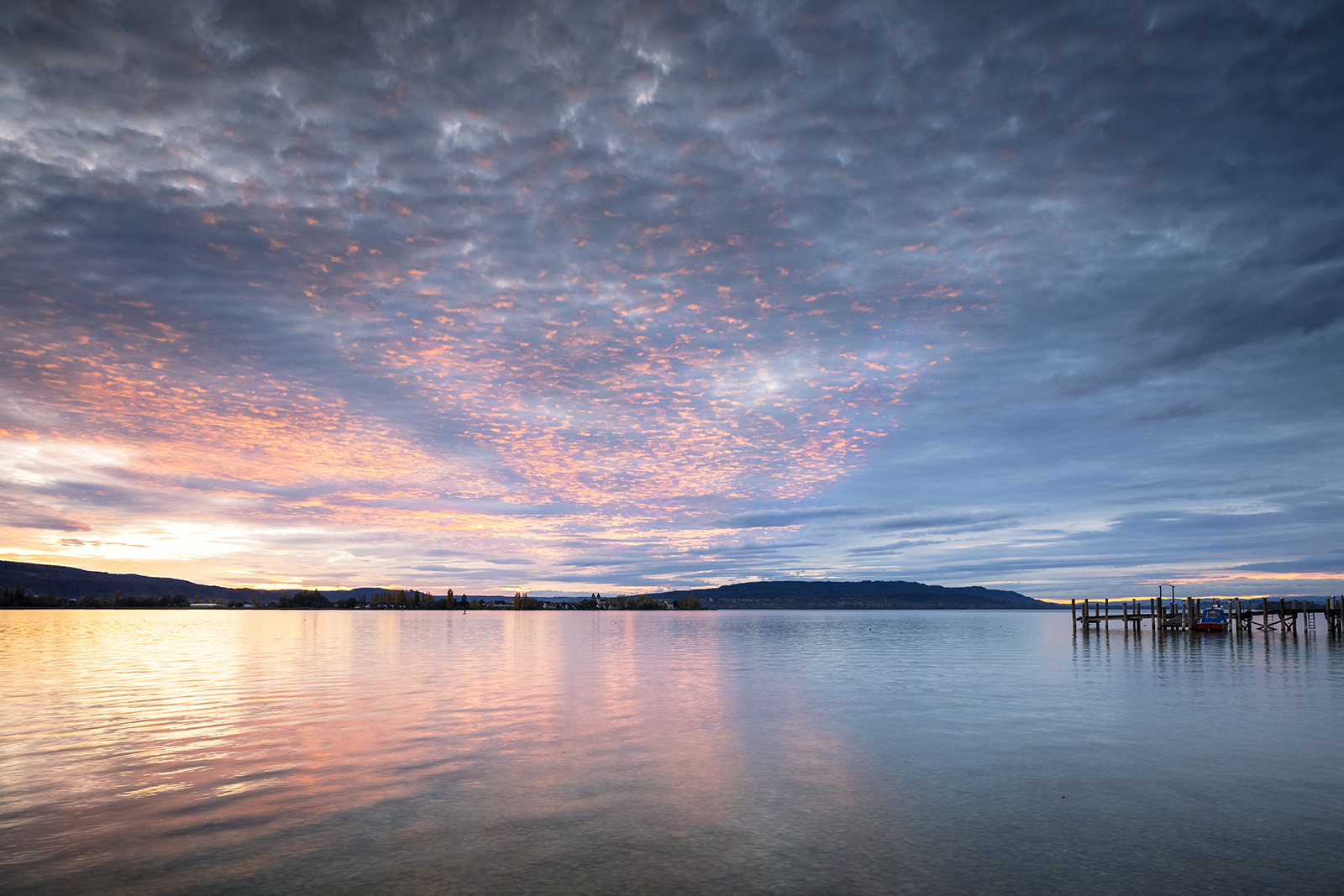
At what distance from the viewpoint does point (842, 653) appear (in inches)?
2344

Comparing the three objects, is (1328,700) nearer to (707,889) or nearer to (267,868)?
(707,889)

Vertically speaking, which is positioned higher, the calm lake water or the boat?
the calm lake water

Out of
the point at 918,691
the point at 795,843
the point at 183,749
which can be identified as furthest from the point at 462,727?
the point at 918,691

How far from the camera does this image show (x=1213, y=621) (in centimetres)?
9238

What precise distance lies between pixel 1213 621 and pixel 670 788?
3960 inches

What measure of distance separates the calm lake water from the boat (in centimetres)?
6150

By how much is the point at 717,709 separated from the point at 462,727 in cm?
925

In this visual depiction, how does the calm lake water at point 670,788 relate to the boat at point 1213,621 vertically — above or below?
above

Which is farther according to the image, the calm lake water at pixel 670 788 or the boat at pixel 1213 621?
the boat at pixel 1213 621

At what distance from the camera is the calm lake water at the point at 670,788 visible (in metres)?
11.7

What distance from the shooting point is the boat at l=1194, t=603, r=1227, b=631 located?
89750mm

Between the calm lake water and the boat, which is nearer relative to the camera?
the calm lake water

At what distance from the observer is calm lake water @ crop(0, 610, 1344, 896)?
11695 mm

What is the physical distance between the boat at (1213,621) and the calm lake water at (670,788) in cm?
6150
